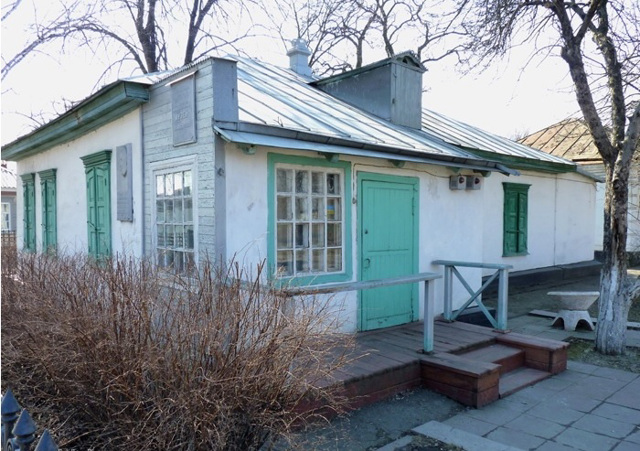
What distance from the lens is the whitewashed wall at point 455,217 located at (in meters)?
4.96

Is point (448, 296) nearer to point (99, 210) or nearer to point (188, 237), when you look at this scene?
point (188, 237)

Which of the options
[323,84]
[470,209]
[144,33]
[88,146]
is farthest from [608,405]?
[144,33]

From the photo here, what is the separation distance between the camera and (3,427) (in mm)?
2170

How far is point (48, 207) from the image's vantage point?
30.1 ft

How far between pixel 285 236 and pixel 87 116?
3.59m

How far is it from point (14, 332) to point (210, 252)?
1.80 metres

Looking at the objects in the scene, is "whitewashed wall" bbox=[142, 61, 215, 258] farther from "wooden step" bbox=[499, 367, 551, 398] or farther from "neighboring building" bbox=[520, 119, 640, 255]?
"neighboring building" bbox=[520, 119, 640, 255]

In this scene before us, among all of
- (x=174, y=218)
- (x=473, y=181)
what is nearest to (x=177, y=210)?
(x=174, y=218)

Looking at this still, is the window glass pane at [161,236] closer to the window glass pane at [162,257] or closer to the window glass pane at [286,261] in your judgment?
the window glass pane at [162,257]

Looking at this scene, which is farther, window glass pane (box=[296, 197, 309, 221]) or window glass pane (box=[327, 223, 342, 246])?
window glass pane (box=[327, 223, 342, 246])

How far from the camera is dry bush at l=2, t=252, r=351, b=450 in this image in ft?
8.54

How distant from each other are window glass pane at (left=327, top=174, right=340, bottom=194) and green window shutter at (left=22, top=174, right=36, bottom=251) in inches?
284

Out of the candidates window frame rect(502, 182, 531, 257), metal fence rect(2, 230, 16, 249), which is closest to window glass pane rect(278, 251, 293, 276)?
metal fence rect(2, 230, 16, 249)

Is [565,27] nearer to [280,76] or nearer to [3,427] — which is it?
[280,76]
